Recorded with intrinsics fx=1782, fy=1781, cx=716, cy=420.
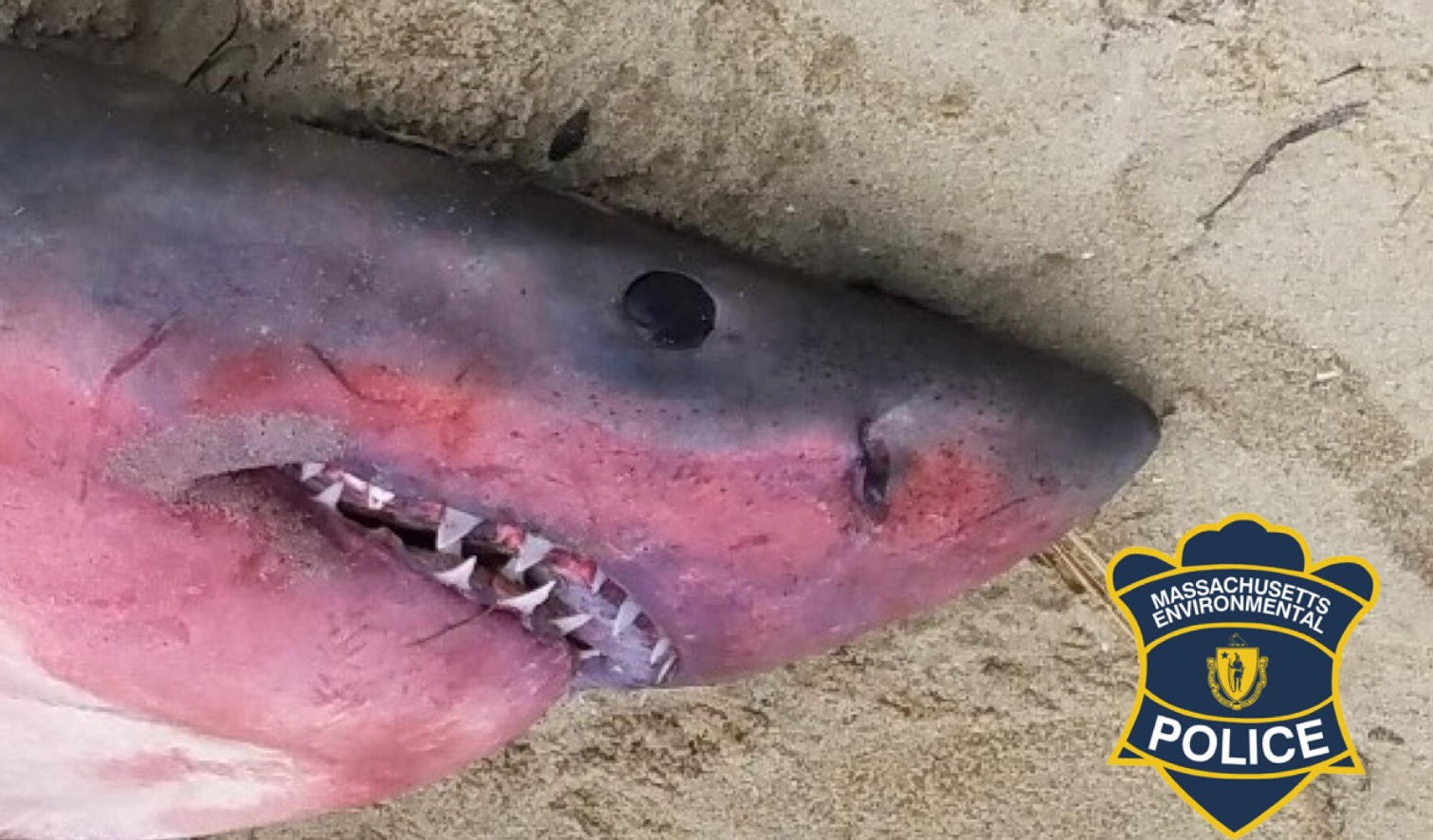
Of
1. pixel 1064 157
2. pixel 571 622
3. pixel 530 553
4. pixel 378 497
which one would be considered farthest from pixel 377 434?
pixel 1064 157

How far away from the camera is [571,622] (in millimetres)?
1785

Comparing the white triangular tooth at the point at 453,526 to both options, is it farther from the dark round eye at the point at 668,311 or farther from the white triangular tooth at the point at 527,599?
the dark round eye at the point at 668,311

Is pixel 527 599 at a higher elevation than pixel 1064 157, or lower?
lower

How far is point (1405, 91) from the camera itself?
182 centimetres

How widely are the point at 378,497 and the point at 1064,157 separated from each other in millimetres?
806

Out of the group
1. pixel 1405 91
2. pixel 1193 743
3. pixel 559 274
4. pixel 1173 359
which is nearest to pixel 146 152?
pixel 559 274

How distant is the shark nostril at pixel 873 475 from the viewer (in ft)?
5.58

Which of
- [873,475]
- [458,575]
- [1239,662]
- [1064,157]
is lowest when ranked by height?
[458,575]

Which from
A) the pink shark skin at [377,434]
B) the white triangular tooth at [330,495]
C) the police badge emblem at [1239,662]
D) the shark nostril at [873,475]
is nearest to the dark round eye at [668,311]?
the pink shark skin at [377,434]

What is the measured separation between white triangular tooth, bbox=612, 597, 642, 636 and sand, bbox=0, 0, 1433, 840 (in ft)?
1.48

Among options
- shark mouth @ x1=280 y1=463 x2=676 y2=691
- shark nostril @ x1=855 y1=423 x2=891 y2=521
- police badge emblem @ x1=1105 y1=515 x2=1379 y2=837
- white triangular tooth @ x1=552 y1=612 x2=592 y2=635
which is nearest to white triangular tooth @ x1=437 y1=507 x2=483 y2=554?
shark mouth @ x1=280 y1=463 x2=676 y2=691

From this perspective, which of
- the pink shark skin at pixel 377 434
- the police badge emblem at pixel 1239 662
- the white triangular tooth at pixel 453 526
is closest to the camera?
the pink shark skin at pixel 377 434

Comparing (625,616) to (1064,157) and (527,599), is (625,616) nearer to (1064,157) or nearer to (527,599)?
(527,599)

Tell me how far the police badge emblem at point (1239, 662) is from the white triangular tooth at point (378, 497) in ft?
3.18
